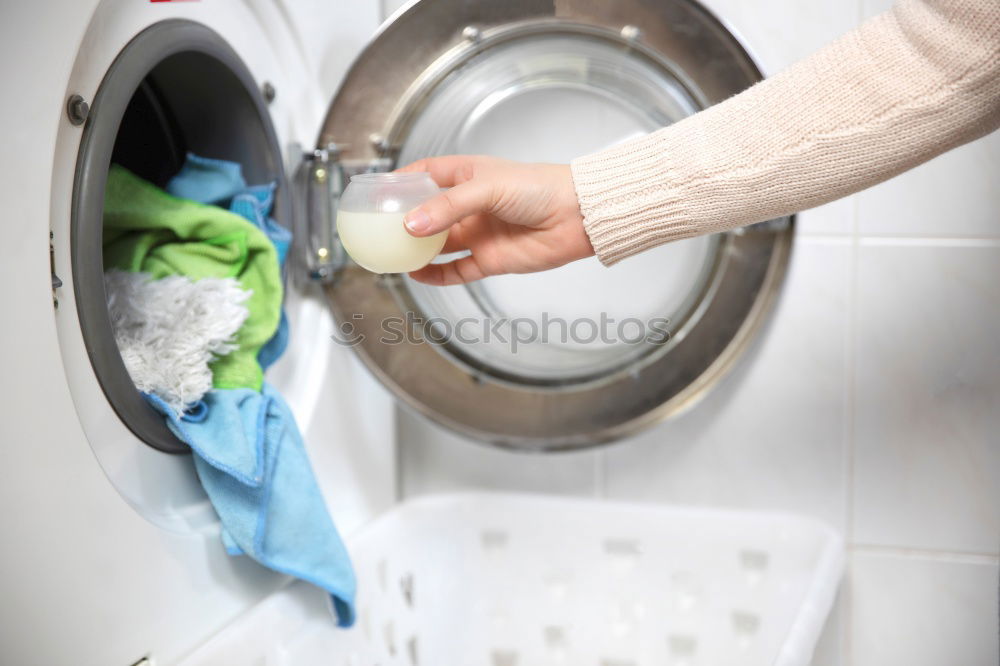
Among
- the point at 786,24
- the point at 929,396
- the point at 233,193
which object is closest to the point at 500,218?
the point at 233,193

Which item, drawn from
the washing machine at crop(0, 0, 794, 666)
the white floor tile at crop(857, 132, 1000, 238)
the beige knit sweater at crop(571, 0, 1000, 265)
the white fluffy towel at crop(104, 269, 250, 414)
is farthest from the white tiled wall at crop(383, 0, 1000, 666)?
the white fluffy towel at crop(104, 269, 250, 414)

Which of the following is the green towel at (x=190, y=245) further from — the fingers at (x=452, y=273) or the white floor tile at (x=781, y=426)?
the white floor tile at (x=781, y=426)

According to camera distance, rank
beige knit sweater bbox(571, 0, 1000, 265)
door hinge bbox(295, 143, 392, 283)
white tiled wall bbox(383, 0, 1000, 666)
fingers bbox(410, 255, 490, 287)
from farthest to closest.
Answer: white tiled wall bbox(383, 0, 1000, 666) → door hinge bbox(295, 143, 392, 283) → fingers bbox(410, 255, 490, 287) → beige knit sweater bbox(571, 0, 1000, 265)

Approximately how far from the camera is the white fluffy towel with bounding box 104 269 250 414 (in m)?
0.82

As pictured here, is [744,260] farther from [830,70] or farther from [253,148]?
[253,148]

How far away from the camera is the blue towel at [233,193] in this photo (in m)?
0.94

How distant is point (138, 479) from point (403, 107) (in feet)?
1.65

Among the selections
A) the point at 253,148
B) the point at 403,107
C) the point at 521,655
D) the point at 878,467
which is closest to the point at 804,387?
→ the point at 878,467

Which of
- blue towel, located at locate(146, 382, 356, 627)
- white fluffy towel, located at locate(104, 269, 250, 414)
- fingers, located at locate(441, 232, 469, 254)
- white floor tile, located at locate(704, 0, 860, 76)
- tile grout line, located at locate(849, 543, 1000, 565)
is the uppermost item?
white floor tile, located at locate(704, 0, 860, 76)

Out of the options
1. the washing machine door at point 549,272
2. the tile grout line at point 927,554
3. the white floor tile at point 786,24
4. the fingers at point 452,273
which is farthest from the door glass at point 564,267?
the tile grout line at point 927,554

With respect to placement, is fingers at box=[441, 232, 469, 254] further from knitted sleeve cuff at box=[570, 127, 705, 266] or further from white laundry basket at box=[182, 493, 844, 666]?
white laundry basket at box=[182, 493, 844, 666]

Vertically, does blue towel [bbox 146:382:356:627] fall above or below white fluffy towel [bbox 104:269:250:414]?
below

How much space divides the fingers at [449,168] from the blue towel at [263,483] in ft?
0.92

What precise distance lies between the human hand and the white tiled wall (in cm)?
48
